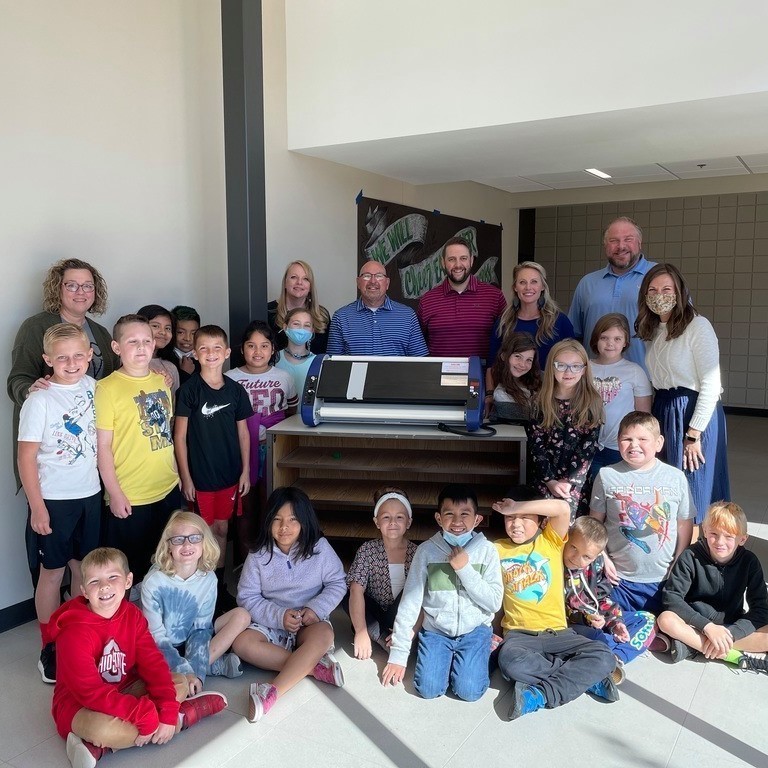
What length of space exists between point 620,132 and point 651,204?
4248 mm

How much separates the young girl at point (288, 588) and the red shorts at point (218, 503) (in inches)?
13.7

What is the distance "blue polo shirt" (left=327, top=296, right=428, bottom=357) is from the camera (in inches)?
133

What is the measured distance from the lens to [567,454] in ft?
8.86

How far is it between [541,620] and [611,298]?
1.63m

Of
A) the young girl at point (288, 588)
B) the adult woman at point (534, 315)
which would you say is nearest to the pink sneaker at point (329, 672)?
the young girl at point (288, 588)

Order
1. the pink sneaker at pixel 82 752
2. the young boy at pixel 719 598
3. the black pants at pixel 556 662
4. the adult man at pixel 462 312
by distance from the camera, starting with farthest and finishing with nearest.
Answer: the adult man at pixel 462 312 → the young boy at pixel 719 598 → the black pants at pixel 556 662 → the pink sneaker at pixel 82 752

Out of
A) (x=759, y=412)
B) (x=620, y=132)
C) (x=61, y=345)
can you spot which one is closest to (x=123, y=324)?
(x=61, y=345)

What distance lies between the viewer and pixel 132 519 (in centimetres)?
258

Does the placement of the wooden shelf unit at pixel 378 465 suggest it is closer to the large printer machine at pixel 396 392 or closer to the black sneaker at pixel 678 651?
the large printer machine at pixel 396 392

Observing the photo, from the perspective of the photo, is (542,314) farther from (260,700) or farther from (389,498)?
(260,700)

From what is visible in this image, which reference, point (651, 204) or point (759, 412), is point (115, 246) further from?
point (759, 412)

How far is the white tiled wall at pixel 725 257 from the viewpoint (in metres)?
7.13

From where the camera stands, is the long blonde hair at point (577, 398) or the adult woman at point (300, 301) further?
the adult woman at point (300, 301)

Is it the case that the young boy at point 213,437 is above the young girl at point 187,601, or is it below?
above
